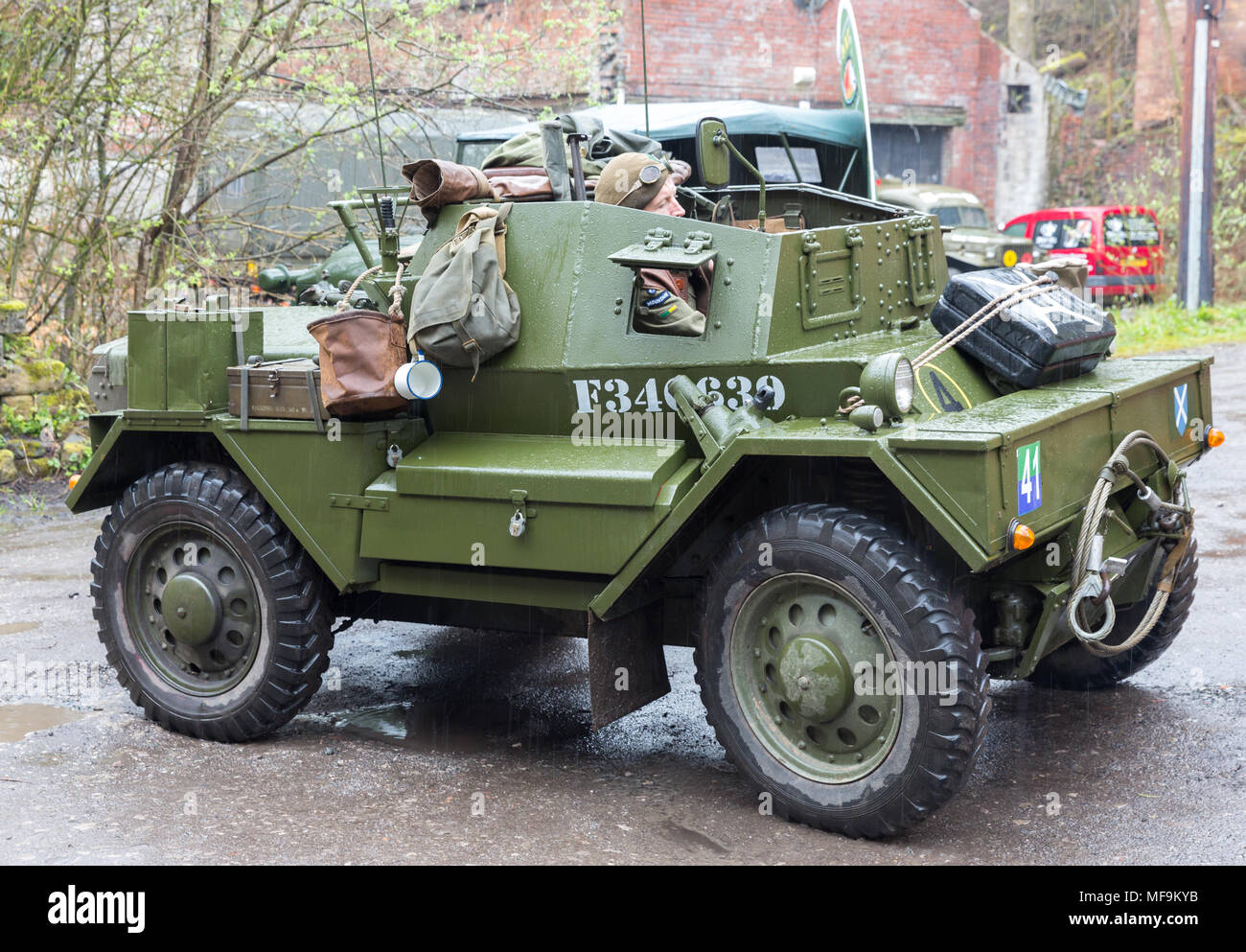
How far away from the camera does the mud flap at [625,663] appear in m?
4.60

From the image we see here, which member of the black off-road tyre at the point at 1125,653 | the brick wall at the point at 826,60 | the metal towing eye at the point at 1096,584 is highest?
the brick wall at the point at 826,60

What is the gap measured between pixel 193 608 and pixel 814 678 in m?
2.46

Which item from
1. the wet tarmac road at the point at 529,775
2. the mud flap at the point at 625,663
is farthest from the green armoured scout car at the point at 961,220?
the mud flap at the point at 625,663

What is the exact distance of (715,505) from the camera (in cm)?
449

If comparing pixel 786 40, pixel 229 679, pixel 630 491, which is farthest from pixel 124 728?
pixel 786 40

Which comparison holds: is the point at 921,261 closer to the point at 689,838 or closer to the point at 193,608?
the point at 689,838

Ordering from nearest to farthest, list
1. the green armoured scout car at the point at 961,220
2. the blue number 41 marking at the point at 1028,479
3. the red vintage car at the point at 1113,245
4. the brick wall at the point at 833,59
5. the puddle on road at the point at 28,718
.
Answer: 1. the blue number 41 marking at the point at 1028,479
2. the puddle on road at the point at 28,718
3. the green armoured scout car at the point at 961,220
4. the red vintage car at the point at 1113,245
5. the brick wall at the point at 833,59

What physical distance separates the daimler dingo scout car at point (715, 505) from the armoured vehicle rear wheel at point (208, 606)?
0.04 ft

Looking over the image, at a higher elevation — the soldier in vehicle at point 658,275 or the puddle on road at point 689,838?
the soldier in vehicle at point 658,275

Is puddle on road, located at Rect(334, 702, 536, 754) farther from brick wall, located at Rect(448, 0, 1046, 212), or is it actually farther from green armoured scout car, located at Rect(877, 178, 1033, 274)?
brick wall, located at Rect(448, 0, 1046, 212)

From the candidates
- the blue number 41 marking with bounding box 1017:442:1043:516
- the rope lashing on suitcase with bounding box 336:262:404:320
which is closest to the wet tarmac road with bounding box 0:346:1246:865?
the blue number 41 marking with bounding box 1017:442:1043:516

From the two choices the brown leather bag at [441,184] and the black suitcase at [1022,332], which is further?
the brown leather bag at [441,184]

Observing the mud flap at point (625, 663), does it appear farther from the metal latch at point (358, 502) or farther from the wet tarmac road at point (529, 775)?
the metal latch at point (358, 502)

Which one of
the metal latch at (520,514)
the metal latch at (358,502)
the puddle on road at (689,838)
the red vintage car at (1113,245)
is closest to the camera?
the puddle on road at (689,838)
